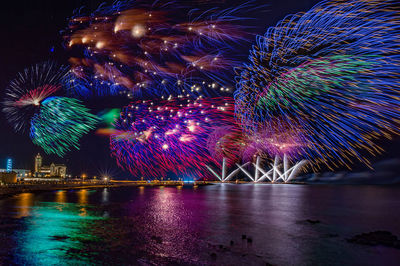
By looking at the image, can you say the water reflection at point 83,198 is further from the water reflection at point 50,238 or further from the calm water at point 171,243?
the water reflection at point 50,238

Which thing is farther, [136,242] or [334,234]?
[334,234]

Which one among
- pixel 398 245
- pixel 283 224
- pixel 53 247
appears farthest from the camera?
pixel 283 224

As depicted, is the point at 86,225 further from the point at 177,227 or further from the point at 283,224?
the point at 283,224

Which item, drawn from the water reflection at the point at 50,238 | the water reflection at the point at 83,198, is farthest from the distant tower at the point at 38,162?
the water reflection at the point at 50,238

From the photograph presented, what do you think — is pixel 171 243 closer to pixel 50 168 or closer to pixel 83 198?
pixel 83 198

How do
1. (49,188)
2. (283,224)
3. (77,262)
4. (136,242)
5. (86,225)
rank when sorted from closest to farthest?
1. (77,262)
2. (136,242)
3. (86,225)
4. (283,224)
5. (49,188)

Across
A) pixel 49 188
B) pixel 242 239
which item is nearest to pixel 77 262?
pixel 242 239

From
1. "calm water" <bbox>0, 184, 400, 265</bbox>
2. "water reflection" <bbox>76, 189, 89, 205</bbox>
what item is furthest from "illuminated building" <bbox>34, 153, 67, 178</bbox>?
"calm water" <bbox>0, 184, 400, 265</bbox>

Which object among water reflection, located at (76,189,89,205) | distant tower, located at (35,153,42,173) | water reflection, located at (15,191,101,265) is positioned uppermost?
distant tower, located at (35,153,42,173)

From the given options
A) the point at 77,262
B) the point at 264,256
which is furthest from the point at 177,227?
the point at 77,262

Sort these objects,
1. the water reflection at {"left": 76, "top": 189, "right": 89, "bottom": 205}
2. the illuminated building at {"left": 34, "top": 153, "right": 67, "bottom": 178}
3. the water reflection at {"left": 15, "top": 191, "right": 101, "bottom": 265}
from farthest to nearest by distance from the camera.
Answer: the illuminated building at {"left": 34, "top": 153, "right": 67, "bottom": 178} < the water reflection at {"left": 76, "top": 189, "right": 89, "bottom": 205} < the water reflection at {"left": 15, "top": 191, "right": 101, "bottom": 265}

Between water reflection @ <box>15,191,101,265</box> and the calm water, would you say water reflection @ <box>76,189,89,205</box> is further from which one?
water reflection @ <box>15,191,101,265</box>
